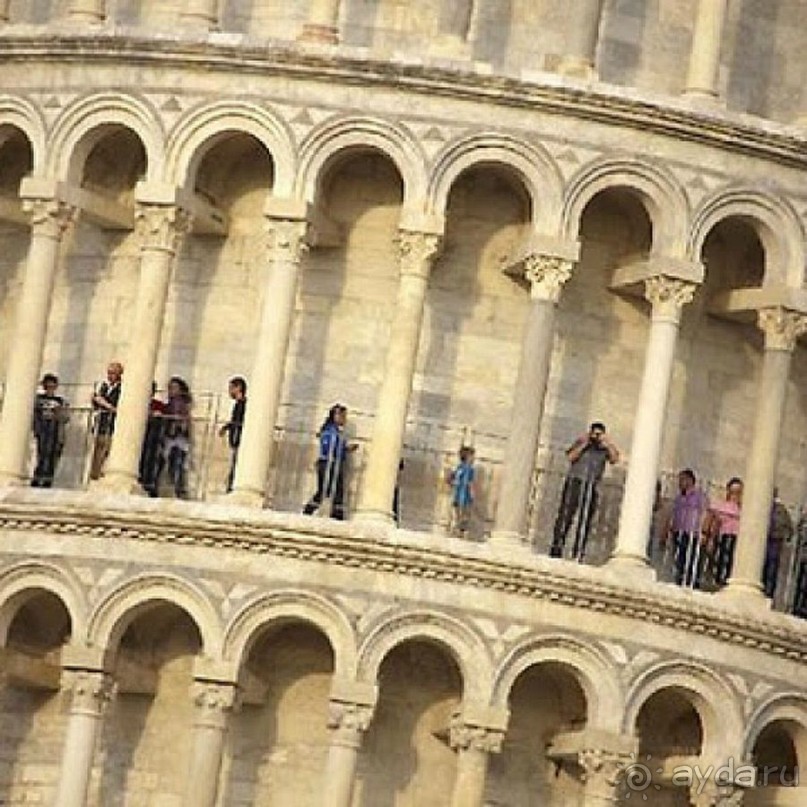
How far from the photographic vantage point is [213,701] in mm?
47375

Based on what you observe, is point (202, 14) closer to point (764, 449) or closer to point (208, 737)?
point (764, 449)

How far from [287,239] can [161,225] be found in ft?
3.76

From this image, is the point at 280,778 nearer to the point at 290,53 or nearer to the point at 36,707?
the point at 36,707

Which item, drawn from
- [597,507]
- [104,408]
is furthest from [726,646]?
[104,408]

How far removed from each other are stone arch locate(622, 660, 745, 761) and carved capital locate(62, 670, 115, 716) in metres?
4.60

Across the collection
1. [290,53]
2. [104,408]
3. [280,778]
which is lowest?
[280,778]

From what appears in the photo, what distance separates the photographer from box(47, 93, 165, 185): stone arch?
48.4m

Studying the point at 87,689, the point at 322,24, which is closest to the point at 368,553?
the point at 87,689

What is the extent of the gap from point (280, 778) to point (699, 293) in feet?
19.1

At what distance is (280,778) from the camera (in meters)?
48.4

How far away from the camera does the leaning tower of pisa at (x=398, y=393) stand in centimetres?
4750

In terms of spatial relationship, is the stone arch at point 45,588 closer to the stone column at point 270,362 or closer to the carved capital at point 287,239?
the stone column at point 270,362

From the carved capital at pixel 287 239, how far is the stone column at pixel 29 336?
1.95 meters

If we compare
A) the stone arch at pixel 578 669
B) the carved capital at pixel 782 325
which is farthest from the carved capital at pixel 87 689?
the carved capital at pixel 782 325
